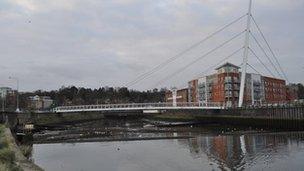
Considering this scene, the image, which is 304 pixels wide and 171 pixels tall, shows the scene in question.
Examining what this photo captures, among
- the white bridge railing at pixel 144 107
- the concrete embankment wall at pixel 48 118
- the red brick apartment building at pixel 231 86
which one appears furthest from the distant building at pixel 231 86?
the white bridge railing at pixel 144 107

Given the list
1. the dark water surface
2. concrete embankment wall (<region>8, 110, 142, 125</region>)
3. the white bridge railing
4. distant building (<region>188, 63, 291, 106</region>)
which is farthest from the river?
distant building (<region>188, 63, 291, 106</region>)

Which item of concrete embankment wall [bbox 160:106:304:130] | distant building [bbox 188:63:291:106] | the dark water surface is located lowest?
the dark water surface

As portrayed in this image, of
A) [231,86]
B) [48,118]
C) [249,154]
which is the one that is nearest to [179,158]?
[249,154]

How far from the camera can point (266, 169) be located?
3034 cm

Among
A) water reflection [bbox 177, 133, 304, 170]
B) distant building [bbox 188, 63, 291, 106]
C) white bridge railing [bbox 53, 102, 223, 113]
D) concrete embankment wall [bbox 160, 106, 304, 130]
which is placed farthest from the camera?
distant building [bbox 188, 63, 291, 106]

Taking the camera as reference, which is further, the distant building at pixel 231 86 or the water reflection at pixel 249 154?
the distant building at pixel 231 86

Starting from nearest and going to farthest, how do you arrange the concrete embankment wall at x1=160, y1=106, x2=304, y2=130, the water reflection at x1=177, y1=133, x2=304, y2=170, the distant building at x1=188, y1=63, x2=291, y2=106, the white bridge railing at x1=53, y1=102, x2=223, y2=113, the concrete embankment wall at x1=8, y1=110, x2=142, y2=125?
the water reflection at x1=177, y1=133, x2=304, y2=170 < the concrete embankment wall at x1=160, y1=106, x2=304, y2=130 < the concrete embankment wall at x1=8, y1=110, x2=142, y2=125 < the white bridge railing at x1=53, y1=102, x2=223, y2=113 < the distant building at x1=188, y1=63, x2=291, y2=106

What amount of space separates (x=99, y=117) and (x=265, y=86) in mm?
69527

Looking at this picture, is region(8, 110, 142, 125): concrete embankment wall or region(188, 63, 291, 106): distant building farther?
region(188, 63, 291, 106): distant building

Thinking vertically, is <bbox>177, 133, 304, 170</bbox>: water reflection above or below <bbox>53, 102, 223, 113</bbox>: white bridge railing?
below

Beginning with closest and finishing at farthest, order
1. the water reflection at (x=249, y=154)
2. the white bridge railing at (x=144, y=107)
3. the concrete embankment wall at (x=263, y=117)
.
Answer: the water reflection at (x=249, y=154)
the concrete embankment wall at (x=263, y=117)
the white bridge railing at (x=144, y=107)

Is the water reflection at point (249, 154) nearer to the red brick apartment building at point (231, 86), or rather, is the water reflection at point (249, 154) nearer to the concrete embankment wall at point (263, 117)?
the concrete embankment wall at point (263, 117)

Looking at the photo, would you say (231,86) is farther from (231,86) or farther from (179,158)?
(179,158)

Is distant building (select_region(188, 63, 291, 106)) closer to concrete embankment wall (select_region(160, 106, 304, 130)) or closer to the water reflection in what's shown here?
concrete embankment wall (select_region(160, 106, 304, 130))
